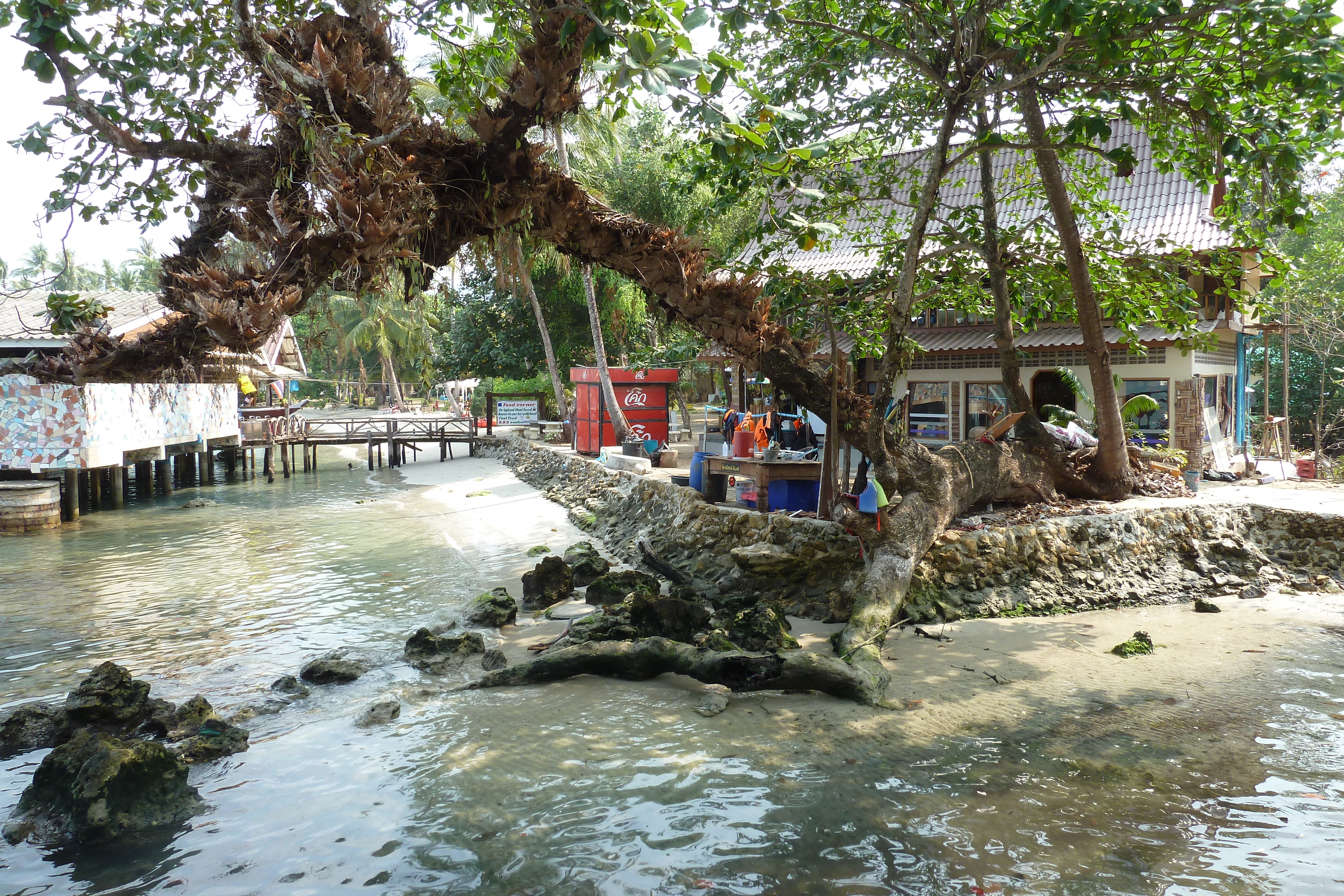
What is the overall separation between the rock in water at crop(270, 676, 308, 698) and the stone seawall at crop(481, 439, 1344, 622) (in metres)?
4.97

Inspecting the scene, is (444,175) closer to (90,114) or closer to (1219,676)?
(90,114)

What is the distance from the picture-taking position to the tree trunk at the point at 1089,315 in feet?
34.4

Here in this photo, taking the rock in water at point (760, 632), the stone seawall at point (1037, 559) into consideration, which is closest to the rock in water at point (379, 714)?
the rock in water at point (760, 632)

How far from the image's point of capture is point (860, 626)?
8.27 m

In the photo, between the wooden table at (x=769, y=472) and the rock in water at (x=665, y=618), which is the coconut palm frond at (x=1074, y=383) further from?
the rock in water at (x=665, y=618)

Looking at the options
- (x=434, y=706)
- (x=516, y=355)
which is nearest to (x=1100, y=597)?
(x=434, y=706)

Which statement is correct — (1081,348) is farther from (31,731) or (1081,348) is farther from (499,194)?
(31,731)

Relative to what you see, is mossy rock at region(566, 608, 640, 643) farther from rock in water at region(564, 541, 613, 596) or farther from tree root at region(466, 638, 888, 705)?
rock in water at region(564, 541, 613, 596)

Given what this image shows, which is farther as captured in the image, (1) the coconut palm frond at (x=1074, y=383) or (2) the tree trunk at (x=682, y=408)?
(2) the tree trunk at (x=682, y=408)

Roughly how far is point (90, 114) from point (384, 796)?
4.68 m

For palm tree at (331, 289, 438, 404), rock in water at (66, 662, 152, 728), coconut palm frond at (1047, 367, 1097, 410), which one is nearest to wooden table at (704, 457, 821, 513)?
coconut palm frond at (1047, 367, 1097, 410)

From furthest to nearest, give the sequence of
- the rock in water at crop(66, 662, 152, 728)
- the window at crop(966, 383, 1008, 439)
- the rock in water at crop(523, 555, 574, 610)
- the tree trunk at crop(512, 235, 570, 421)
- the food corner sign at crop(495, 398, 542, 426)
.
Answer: the food corner sign at crop(495, 398, 542, 426) → the tree trunk at crop(512, 235, 570, 421) → the window at crop(966, 383, 1008, 439) → the rock in water at crop(523, 555, 574, 610) → the rock in water at crop(66, 662, 152, 728)

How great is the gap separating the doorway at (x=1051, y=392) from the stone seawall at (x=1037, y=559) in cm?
553

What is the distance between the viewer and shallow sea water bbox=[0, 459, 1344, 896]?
4676 mm
